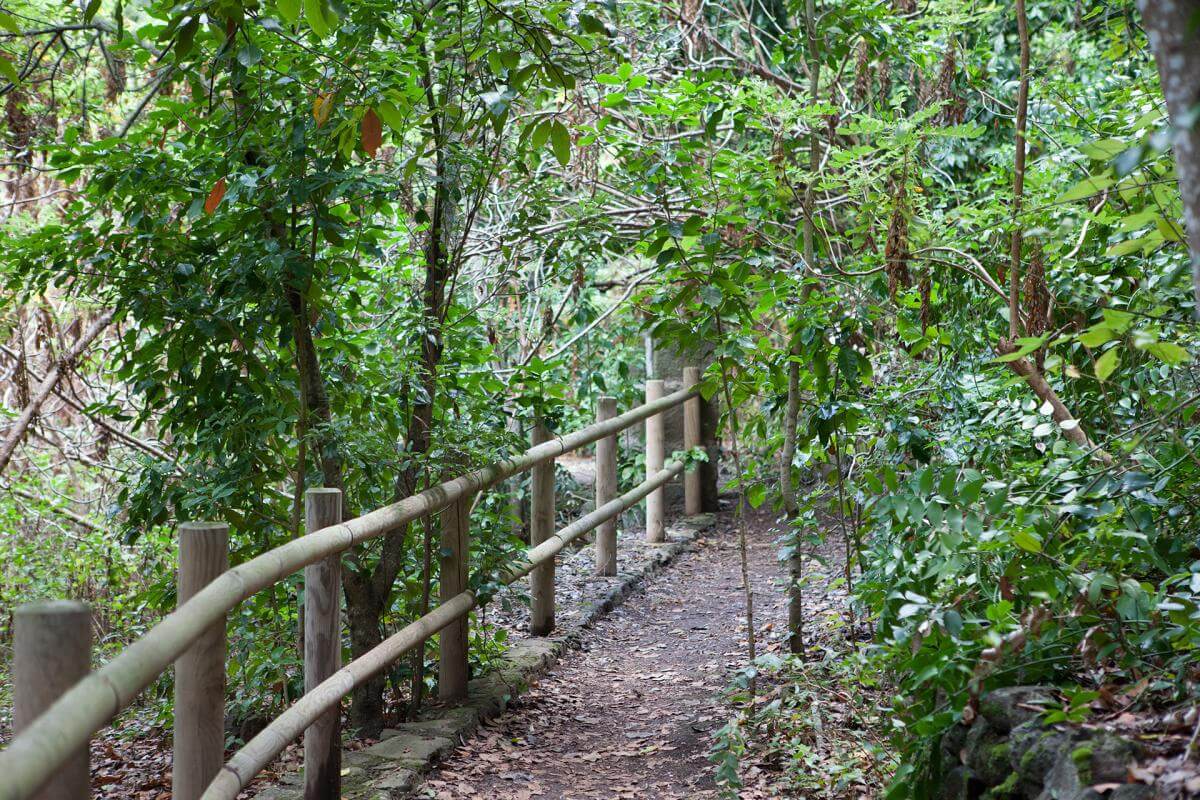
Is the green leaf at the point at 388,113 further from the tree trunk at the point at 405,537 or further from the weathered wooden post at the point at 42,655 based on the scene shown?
the weathered wooden post at the point at 42,655

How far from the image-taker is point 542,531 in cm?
557

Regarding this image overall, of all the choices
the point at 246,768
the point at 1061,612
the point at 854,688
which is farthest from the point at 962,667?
the point at 246,768

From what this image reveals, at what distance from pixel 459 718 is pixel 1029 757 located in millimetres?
2544

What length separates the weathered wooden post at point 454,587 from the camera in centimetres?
443

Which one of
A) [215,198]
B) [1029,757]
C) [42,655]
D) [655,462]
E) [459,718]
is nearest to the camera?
[42,655]

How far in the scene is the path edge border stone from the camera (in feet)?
11.8

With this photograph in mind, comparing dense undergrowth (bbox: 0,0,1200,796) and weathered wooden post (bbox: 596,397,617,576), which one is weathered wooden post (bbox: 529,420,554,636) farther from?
weathered wooden post (bbox: 596,397,617,576)

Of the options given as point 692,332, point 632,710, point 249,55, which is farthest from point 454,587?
point 249,55

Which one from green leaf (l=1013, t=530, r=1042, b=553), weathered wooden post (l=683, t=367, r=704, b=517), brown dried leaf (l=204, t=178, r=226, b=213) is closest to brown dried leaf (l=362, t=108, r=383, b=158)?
brown dried leaf (l=204, t=178, r=226, b=213)

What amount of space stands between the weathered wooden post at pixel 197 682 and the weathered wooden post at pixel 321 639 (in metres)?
0.72

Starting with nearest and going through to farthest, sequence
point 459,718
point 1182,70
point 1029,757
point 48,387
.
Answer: point 1182,70, point 1029,757, point 459,718, point 48,387

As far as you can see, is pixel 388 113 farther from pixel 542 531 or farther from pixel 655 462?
pixel 655 462

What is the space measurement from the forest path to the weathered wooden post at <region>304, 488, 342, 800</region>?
0.46 meters

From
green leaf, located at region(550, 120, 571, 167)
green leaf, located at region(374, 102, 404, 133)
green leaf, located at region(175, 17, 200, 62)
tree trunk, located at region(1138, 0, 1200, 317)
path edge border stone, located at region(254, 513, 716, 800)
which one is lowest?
path edge border stone, located at region(254, 513, 716, 800)
